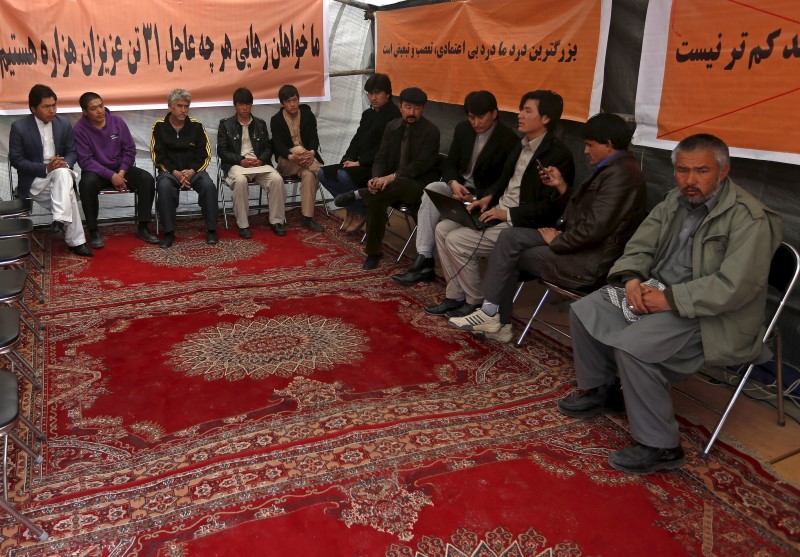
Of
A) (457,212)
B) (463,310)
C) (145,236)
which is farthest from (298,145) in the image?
(463,310)

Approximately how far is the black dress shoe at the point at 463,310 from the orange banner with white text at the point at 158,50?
13.0 feet

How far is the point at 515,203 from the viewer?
419cm

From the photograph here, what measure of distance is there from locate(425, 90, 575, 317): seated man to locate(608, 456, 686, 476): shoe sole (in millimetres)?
1537

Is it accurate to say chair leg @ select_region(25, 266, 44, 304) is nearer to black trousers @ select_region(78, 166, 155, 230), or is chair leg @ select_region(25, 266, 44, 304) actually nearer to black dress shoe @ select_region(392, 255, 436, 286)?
black trousers @ select_region(78, 166, 155, 230)

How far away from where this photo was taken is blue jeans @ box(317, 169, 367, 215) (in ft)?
19.4

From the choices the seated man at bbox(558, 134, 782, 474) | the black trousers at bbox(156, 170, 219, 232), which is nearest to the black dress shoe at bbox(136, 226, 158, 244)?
the black trousers at bbox(156, 170, 219, 232)

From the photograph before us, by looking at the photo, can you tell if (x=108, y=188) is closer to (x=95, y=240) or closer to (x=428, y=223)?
(x=95, y=240)

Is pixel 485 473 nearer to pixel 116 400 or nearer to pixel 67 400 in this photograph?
pixel 116 400

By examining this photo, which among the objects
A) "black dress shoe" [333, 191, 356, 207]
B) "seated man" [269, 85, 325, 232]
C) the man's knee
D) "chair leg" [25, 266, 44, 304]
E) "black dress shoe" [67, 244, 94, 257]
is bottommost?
"chair leg" [25, 266, 44, 304]

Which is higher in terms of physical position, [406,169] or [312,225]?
[406,169]

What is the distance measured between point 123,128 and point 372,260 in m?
2.74

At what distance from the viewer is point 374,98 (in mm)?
5832

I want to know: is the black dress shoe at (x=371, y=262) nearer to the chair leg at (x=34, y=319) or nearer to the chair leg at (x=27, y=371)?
the chair leg at (x=34, y=319)

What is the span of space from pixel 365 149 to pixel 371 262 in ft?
4.58
